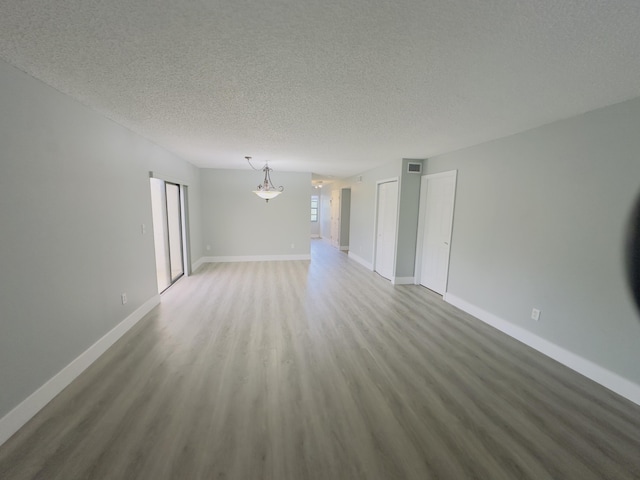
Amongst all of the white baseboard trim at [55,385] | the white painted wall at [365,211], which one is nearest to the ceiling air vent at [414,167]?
the white painted wall at [365,211]

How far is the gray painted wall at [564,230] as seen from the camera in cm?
212

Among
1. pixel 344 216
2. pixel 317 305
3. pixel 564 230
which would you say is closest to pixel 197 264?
pixel 317 305

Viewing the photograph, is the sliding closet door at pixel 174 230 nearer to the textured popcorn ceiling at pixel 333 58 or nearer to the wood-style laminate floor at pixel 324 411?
the wood-style laminate floor at pixel 324 411

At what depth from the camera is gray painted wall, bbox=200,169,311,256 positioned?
6418mm

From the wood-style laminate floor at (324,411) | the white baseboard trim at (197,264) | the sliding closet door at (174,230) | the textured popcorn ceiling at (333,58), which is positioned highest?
the textured popcorn ceiling at (333,58)

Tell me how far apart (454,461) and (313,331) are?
1791mm

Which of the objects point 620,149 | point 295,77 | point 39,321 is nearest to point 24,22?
point 295,77

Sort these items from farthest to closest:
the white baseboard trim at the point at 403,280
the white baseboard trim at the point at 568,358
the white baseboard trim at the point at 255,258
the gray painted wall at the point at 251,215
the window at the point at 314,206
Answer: the window at the point at 314,206 → the white baseboard trim at the point at 255,258 → the gray painted wall at the point at 251,215 → the white baseboard trim at the point at 403,280 → the white baseboard trim at the point at 568,358

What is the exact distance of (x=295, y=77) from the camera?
5.91 feet

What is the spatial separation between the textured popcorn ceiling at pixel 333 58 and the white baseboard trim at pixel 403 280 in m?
3.05

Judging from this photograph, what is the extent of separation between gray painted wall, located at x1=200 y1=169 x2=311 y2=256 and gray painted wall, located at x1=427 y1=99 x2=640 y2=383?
430cm

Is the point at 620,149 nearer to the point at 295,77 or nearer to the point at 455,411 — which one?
the point at 455,411

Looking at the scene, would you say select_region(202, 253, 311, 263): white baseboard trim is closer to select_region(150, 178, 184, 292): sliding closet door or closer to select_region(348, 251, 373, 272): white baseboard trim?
select_region(150, 178, 184, 292): sliding closet door

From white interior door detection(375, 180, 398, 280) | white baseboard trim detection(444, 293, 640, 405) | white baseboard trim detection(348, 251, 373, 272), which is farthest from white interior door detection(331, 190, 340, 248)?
white baseboard trim detection(444, 293, 640, 405)
